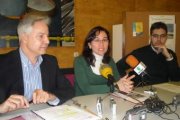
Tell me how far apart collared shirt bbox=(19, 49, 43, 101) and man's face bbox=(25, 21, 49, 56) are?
107 millimetres

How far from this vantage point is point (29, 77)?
1.90m

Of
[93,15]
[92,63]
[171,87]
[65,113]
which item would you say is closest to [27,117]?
[65,113]

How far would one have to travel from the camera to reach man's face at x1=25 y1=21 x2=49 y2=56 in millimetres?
1857

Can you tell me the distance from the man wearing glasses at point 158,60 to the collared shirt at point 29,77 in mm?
1245

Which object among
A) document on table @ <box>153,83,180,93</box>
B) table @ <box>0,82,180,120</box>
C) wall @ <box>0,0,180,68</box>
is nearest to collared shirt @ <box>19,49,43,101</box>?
table @ <box>0,82,180,120</box>

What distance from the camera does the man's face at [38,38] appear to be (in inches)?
73.1

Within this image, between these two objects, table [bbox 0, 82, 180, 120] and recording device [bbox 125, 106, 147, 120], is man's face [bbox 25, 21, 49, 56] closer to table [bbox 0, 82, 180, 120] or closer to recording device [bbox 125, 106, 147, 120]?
table [bbox 0, 82, 180, 120]

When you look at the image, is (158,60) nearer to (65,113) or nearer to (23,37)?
(23,37)

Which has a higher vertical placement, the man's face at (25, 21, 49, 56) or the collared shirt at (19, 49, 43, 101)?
the man's face at (25, 21, 49, 56)

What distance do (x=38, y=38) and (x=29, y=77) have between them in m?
0.30

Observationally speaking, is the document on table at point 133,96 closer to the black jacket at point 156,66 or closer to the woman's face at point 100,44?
the woman's face at point 100,44

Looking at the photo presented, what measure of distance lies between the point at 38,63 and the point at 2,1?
197 cm

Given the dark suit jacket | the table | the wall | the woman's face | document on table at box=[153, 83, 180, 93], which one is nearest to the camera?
the table

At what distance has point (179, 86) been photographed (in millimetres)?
2361
